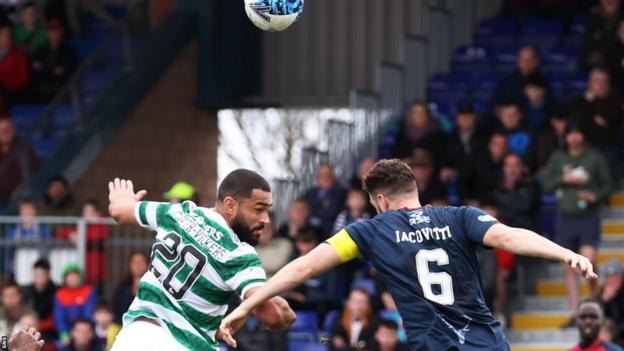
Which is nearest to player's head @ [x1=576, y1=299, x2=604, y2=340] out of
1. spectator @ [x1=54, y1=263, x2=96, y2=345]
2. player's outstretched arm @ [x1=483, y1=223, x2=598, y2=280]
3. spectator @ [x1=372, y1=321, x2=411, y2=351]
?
spectator @ [x1=372, y1=321, x2=411, y2=351]

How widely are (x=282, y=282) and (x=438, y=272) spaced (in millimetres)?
860

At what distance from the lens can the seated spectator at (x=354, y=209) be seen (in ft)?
51.5

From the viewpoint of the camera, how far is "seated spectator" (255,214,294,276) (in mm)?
15961

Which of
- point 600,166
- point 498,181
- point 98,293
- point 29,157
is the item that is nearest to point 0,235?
point 98,293

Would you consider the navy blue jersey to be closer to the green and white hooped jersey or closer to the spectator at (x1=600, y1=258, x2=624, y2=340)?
the green and white hooped jersey

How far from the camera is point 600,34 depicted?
57.6ft

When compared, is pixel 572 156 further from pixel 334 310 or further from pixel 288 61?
pixel 288 61

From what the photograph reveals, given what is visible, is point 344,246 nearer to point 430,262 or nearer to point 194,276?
point 430,262

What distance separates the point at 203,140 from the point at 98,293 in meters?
5.45

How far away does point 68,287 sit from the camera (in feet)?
51.6

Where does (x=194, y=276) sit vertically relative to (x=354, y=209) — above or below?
above

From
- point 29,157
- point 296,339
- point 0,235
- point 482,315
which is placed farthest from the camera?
point 29,157

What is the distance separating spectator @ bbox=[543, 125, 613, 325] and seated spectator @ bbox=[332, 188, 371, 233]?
6.36 feet

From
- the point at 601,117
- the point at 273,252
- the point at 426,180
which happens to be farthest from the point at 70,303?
the point at 601,117
